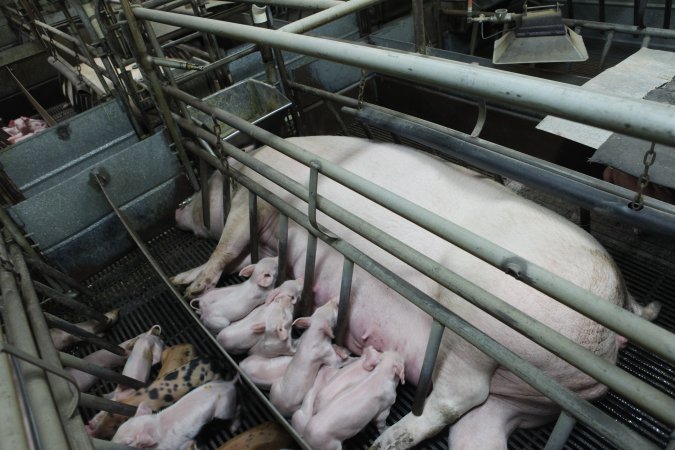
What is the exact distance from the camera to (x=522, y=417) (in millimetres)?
1676

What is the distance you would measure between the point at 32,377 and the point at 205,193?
1678 mm

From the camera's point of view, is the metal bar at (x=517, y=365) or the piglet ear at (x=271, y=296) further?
the piglet ear at (x=271, y=296)

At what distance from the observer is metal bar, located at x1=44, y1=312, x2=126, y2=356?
1.96m

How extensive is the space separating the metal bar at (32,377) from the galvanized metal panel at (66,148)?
1339 mm

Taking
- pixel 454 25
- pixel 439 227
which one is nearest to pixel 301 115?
pixel 454 25

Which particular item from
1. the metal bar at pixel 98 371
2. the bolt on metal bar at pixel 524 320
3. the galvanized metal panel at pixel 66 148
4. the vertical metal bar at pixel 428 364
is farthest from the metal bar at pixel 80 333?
the vertical metal bar at pixel 428 364

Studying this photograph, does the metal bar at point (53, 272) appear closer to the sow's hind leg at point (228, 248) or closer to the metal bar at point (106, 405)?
the sow's hind leg at point (228, 248)

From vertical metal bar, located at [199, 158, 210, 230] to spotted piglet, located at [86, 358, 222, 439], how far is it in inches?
40.3

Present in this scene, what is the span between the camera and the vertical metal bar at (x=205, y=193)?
2.66m

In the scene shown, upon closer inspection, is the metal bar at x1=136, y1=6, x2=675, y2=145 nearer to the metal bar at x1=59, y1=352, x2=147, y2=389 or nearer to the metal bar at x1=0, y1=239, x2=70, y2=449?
the metal bar at x1=0, y1=239, x2=70, y2=449

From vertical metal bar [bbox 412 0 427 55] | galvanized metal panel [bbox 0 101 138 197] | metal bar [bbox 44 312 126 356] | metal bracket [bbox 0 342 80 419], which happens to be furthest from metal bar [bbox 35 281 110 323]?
vertical metal bar [bbox 412 0 427 55]

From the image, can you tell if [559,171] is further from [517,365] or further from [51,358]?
[51,358]

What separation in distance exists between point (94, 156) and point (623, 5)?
197 inches

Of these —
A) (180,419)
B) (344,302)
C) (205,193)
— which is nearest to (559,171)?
(344,302)
